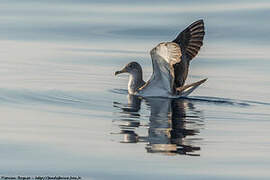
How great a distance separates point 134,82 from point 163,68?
1.45 m

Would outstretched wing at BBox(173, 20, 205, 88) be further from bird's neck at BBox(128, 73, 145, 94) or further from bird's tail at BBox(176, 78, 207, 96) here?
bird's neck at BBox(128, 73, 145, 94)

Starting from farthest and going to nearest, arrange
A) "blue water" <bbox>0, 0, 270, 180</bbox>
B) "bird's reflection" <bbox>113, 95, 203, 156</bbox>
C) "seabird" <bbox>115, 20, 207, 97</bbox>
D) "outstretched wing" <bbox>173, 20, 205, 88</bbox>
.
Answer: "outstretched wing" <bbox>173, 20, 205, 88</bbox> < "seabird" <bbox>115, 20, 207, 97</bbox> < "bird's reflection" <bbox>113, 95, 203, 156</bbox> < "blue water" <bbox>0, 0, 270, 180</bbox>

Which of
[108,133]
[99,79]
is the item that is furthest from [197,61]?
[108,133]

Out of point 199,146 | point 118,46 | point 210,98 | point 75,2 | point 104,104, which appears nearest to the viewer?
point 199,146

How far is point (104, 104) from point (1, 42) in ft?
20.5

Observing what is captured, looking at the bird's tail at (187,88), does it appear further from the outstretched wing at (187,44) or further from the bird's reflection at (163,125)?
the outstretched wing at (187,44)

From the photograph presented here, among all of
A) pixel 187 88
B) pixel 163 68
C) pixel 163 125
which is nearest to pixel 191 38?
pixel 187 88

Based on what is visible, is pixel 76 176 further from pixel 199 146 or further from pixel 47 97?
pixel 47 97

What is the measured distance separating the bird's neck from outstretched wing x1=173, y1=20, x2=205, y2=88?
695 mm

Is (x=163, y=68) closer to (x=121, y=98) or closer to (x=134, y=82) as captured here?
(x=121, y=98)

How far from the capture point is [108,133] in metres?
9.63

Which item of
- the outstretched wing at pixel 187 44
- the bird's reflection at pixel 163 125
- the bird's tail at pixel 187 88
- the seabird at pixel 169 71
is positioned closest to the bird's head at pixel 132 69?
the seabird at pixel 169 71

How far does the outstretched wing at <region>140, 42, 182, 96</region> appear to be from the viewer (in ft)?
38.9

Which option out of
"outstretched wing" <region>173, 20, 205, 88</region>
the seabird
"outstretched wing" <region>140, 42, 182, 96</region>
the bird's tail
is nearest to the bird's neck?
the seabird
